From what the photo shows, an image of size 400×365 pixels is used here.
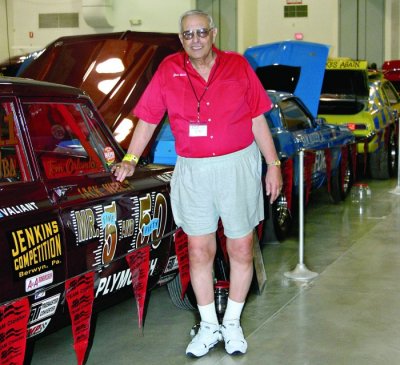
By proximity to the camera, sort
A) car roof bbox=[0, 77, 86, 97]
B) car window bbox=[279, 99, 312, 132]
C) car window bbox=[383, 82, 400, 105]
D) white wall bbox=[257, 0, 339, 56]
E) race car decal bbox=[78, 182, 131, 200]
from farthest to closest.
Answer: white wall bbox=[257, 0, 339, 56]
car window bbox=[383, 82, 400, 105]
car window bbox=[279, 99, 312, 132]
race car decal bbox=[78, 182, 131, 200]
car roof bbox=[0, 77, 86, 97]

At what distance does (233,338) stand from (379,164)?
7870mm

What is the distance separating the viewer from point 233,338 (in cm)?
427

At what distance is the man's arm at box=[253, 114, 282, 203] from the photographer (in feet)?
13.6

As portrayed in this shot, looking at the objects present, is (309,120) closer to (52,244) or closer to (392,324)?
(392,324)

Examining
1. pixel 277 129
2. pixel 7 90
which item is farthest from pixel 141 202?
pixel 277 129

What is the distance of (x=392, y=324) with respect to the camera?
15.9ft

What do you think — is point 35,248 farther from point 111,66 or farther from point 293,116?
point 293,116

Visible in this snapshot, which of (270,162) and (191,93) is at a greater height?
(191,93)

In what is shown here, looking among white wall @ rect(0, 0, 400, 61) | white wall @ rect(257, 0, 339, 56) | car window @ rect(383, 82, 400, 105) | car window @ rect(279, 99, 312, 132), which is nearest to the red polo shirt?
car window @ rect(279, 99, 312, 132)

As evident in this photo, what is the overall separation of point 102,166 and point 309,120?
481 cm

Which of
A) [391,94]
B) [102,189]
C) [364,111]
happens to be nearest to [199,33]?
[102,189]

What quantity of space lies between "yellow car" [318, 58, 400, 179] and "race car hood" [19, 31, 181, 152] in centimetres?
528

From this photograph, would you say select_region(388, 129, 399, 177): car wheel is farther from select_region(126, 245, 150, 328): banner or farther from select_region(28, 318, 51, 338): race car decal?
select_region(28, 318, 51, 338): race car decal

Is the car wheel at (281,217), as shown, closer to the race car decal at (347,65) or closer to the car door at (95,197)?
the car door at (95,197)
